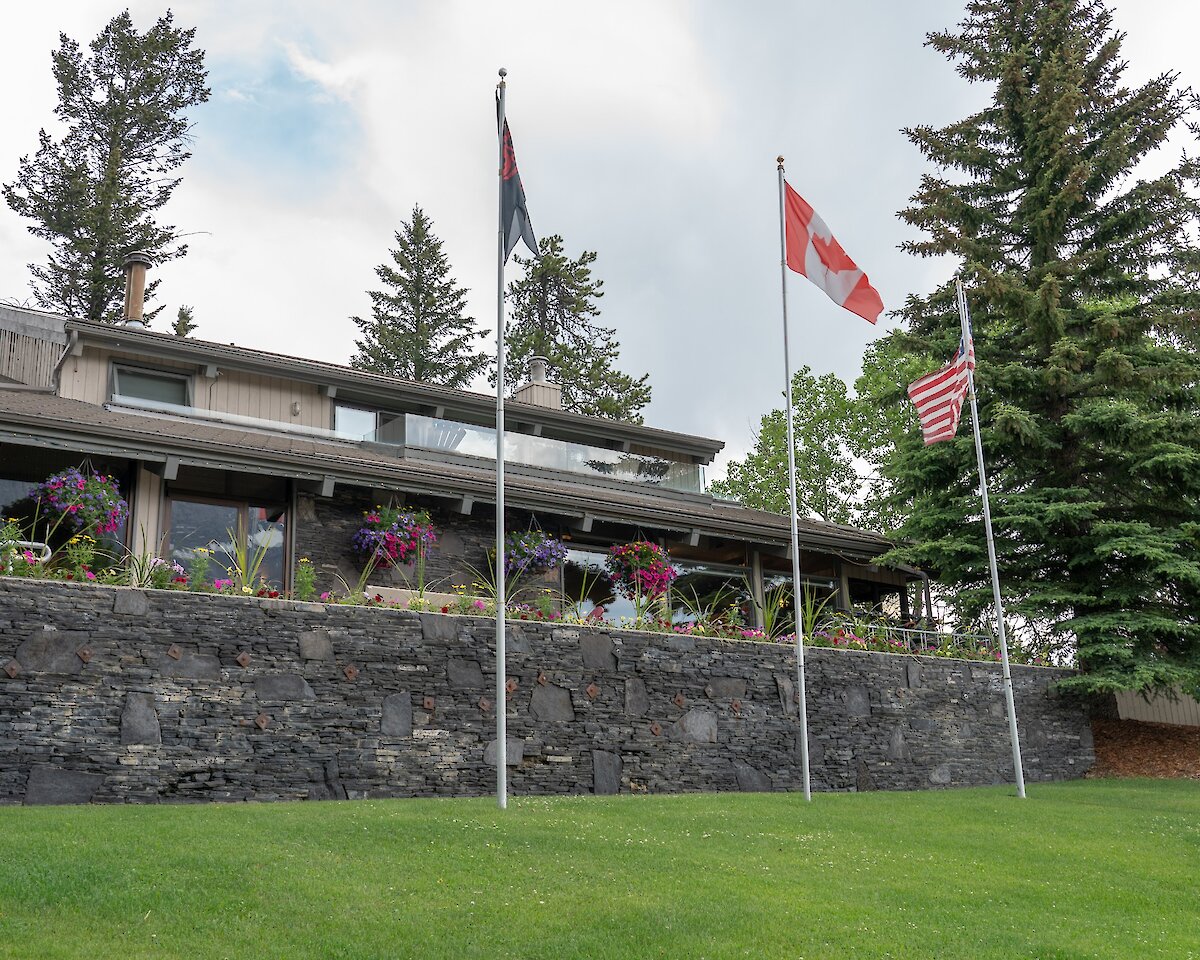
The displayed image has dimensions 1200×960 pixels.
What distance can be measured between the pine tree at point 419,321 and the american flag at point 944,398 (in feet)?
85.8

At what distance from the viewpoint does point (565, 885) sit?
7.52 meters

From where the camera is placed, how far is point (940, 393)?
15719mm

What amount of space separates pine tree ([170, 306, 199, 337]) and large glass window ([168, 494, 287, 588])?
20863mm

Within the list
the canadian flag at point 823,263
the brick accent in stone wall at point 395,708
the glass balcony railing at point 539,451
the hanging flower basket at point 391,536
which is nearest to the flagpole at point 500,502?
the brick accent in stone wall at point 395,708

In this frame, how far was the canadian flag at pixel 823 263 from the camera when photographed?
45.3 ft

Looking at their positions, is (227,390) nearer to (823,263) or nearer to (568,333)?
(823,263)

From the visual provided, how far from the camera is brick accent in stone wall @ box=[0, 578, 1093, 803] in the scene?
1069 centimetres

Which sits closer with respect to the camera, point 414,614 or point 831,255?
point 414,614

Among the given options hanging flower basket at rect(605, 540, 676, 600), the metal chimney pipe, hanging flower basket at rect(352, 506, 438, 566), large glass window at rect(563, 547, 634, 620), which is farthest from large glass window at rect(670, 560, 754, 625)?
the metal chimney pipe

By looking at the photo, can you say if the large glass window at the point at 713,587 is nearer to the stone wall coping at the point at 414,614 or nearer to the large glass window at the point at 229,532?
the stone wall coping at the point at 414,614

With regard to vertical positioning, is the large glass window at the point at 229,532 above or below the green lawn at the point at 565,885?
above

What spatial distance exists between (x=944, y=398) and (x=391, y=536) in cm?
786

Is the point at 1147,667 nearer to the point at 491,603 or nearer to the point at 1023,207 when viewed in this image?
the point at 1023,207

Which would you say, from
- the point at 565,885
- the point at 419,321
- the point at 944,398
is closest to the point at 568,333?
the point at 419,321
